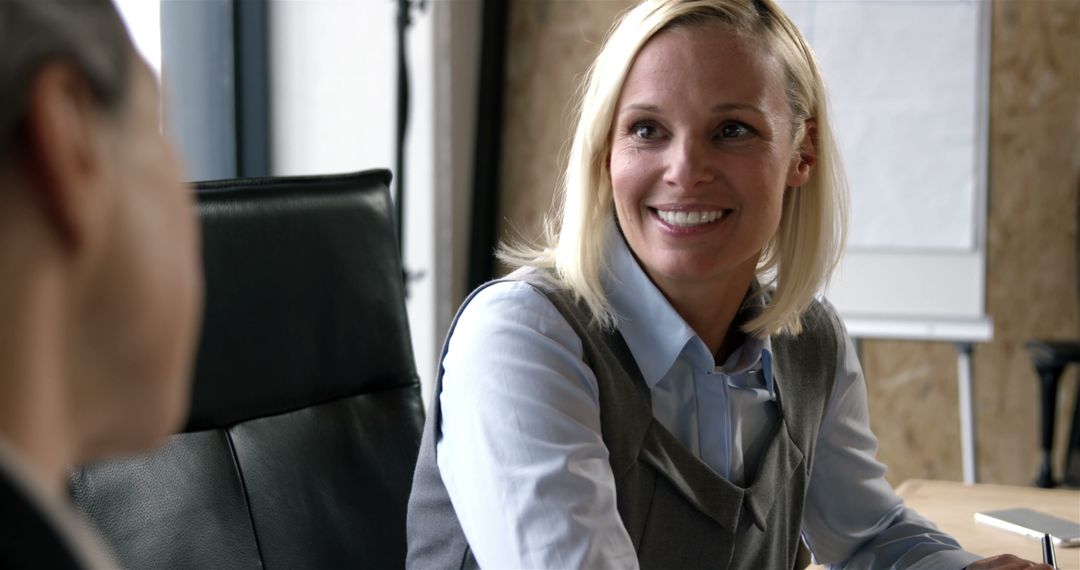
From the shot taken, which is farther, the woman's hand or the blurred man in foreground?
the woman's hand

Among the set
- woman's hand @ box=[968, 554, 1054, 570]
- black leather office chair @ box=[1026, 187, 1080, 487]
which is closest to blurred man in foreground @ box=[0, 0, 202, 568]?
woman's hand @ box=[968, 554, 1054, 570]

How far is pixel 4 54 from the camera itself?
34cm

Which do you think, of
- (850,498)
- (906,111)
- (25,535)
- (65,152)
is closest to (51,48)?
(65,152)

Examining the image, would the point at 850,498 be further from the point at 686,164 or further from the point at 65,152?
the point at 65,152

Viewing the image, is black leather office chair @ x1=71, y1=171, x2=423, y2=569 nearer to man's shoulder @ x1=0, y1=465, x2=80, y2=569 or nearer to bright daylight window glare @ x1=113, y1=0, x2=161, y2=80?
man's shoulder @ x1=0, y1=465, x2=80, y2=569

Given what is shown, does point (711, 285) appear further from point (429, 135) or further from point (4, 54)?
point (429, 135)

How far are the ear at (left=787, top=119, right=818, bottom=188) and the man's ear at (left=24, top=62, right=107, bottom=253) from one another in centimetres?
110

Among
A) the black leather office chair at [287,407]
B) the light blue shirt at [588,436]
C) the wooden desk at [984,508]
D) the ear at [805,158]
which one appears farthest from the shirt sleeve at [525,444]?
the wooden desk at [984,508]

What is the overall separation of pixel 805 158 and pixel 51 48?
1153 mm

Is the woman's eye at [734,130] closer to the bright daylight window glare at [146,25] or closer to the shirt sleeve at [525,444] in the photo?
the shirt sleeve at [525,444]

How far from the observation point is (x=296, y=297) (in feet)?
3.91

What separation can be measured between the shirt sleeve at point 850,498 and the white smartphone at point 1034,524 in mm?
107

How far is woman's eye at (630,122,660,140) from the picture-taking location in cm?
126

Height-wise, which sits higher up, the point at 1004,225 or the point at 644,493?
the point at 1004,225
